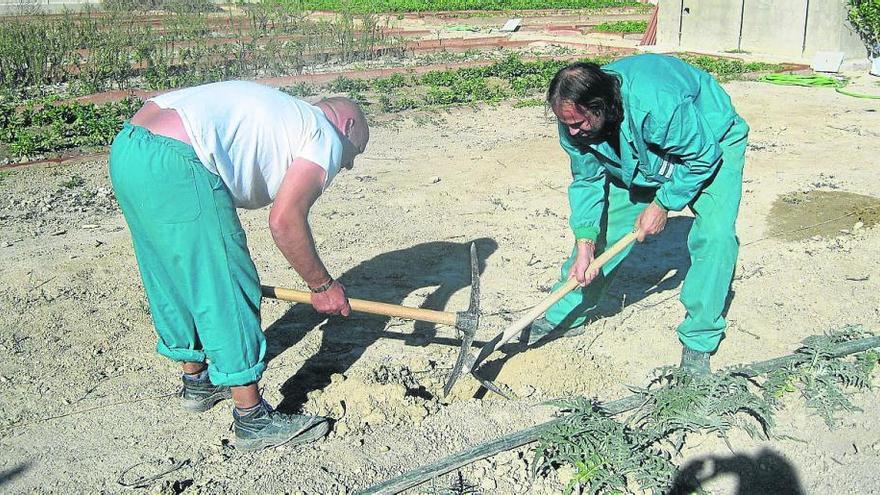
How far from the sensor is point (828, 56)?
39.5ft

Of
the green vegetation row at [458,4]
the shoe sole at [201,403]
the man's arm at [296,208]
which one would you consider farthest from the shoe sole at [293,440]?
the green vegetation row at [458,4]

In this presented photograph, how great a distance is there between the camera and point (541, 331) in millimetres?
4414

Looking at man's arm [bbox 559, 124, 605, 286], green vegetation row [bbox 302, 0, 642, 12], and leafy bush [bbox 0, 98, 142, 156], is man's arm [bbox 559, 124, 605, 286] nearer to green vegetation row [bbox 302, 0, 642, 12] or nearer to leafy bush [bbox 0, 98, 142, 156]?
leafy bush [bbox 0, 98, 142, 156]

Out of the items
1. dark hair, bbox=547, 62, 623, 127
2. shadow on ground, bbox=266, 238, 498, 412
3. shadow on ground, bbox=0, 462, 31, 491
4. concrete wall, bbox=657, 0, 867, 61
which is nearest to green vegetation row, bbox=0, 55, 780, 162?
concrete wall, bbox=657, 0, 867, 61

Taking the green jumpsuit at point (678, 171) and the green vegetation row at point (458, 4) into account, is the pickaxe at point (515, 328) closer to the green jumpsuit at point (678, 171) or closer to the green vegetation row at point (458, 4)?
the green jumpsuit at point (678, 171)

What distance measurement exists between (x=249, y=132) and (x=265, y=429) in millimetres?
1210

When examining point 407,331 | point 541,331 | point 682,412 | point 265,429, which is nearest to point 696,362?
point 682,412

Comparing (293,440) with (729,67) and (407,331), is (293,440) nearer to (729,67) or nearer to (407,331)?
(407,331)

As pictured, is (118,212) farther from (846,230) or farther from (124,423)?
(846,230)

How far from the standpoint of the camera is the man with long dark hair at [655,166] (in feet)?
10.8

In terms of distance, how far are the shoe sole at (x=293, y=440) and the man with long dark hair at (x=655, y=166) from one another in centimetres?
138

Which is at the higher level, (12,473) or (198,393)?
(198,393)

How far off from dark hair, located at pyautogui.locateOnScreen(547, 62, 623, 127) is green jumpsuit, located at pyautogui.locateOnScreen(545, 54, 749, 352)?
0.10 metres

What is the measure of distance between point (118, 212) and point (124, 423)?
2.94 m
